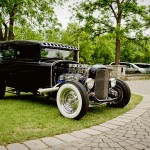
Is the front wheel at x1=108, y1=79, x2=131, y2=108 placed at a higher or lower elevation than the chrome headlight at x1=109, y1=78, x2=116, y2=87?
lower

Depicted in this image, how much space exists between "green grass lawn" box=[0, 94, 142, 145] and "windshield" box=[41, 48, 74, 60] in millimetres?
1562

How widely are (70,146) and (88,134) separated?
76 cm

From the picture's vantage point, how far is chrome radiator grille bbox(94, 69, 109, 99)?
21.5 feet

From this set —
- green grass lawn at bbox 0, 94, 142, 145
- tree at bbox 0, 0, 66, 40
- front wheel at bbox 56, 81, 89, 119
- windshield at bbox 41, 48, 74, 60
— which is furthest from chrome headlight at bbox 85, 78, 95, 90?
tree at bbox 0, 0, 66, 40

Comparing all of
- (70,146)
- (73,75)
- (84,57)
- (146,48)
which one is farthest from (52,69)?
(84,57)

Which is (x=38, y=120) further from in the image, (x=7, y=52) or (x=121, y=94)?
(x=7, y=52)

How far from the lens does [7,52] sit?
332 inches

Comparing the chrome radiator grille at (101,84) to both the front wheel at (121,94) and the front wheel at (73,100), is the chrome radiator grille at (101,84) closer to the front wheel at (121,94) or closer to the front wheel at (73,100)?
the front wheel at (121,94)

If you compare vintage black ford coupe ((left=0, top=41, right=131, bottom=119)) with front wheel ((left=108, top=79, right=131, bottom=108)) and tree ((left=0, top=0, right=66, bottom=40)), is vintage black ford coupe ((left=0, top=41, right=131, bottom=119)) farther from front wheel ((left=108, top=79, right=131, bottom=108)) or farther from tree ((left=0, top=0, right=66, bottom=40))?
tree ((left=0, top=0, right=66, bottom=40))

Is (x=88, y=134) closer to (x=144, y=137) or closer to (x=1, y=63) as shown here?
(x=144, y=137)

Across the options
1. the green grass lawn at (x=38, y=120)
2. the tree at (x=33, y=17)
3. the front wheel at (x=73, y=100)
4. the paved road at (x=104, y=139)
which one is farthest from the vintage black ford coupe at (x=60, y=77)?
the tree at (x=33, y=17)

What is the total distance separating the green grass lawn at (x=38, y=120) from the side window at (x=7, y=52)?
70.8 inches

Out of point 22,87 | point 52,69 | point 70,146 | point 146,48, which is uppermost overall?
point 146,48

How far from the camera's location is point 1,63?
8469 millimetres
